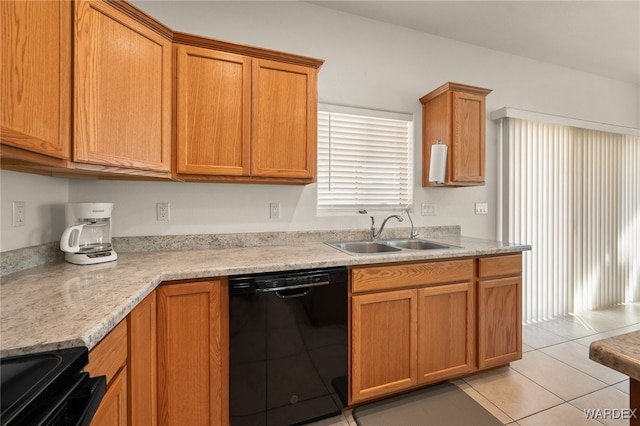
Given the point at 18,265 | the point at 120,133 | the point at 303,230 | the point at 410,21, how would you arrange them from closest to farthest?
1. the point at 18,265
2. the point at 120,133
3. the point at 303,230
4. the point at 410,21

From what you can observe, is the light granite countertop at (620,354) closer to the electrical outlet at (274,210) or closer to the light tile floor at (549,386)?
the light tile floor at (549,386)

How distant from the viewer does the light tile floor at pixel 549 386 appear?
170 cm

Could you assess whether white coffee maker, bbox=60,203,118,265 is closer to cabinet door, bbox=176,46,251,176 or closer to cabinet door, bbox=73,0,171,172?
cabinet door, bbox=73,0,171,172

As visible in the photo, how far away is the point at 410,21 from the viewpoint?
2.53 metres

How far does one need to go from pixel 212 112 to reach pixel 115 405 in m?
1.51

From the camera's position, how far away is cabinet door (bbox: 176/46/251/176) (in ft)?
5.57

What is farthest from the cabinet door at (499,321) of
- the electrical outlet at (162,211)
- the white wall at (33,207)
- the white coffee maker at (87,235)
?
the white wall at (33,207)

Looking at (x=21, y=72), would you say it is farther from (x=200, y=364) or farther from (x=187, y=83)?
(x=200, y=364)

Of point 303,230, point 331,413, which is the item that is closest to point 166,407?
point 331,413

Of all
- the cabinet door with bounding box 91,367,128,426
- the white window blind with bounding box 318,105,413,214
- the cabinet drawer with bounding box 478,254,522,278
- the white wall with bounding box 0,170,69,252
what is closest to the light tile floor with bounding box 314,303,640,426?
the cabinet drawer with bounding box 478,254,522,278

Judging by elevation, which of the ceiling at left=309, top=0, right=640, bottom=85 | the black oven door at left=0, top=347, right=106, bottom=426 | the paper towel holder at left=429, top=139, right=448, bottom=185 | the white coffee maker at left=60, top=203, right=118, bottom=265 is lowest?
the black oven door at left=0, top=347, right=106, bottom=426

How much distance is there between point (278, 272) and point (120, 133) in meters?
1.09

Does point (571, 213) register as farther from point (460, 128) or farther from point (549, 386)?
point (549, 386)

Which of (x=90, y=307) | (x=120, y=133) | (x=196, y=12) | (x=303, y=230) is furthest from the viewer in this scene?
(x=303, y=230)
